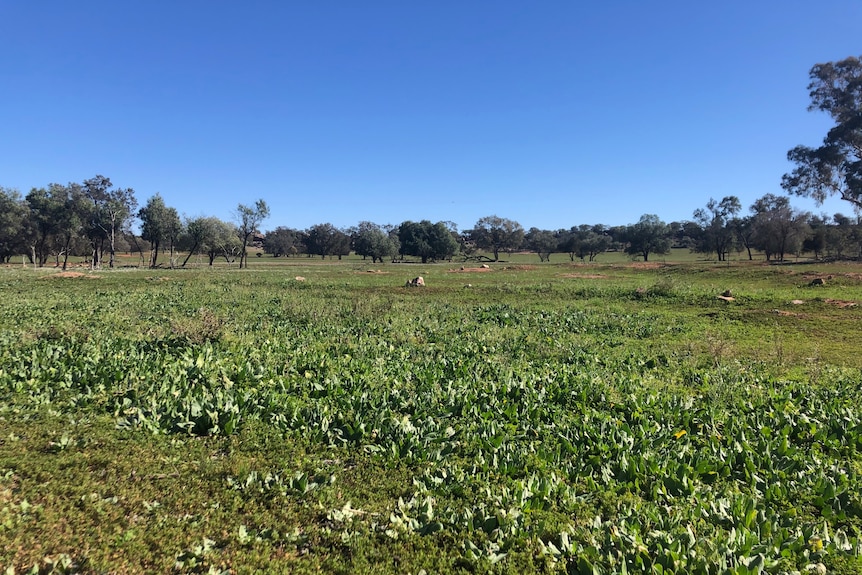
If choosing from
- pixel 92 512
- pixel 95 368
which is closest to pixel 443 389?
pixel 92 512

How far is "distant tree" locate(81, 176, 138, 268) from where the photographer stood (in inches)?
2384

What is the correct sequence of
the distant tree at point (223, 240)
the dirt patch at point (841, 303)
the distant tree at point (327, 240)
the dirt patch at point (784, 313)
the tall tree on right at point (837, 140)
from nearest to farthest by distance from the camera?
the dirt patch at point (784, 313) < the dirt patch at point (841, 303) < the tall tree on right at point (837, 140) < the distant tree at point (223, 240) < the distant tree at point (327, 240)

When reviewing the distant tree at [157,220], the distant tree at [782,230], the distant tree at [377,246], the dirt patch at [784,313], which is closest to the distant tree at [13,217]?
the distant tree at [157,220]

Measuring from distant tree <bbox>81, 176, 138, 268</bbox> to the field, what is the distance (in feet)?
196

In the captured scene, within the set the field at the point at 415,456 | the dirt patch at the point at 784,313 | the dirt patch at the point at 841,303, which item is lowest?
the field at the point at 415,456

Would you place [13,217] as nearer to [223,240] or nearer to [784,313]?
[223,240]

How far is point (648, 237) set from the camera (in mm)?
110625

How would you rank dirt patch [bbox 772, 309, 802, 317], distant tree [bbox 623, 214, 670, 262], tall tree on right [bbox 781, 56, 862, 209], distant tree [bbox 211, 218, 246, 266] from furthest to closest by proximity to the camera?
1. distant tree [bbox 623, 214, 670, 262]
2. distant tree [bbox 211, 218, 246, 266]
3. tall tree on right [bbox 781, 56, 862, 209]
4. dirt patch [bbox 772, 309, 802, 317]

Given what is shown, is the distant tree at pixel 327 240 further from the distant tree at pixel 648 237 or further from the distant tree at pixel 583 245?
the distant tree at pixel 648 237

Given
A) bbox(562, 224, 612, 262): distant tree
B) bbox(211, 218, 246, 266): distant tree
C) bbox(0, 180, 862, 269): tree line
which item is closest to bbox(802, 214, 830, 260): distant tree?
bbox(0, 180, 862, 269): tree line

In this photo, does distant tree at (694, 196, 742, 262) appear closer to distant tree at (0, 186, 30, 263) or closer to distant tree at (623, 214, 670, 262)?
distant tree at (623, 214, 670, 262)

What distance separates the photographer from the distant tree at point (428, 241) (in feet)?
372

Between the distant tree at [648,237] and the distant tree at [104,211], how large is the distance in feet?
355

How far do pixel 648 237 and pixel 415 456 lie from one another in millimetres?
119223
